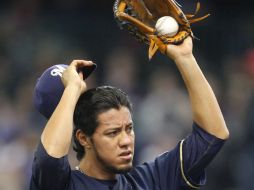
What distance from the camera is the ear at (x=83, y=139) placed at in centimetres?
393

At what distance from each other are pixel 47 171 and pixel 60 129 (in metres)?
0.19

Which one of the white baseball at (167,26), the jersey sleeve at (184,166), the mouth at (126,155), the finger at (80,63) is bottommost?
the jersey sleeve at (184,166)

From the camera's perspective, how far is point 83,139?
→ 394cm

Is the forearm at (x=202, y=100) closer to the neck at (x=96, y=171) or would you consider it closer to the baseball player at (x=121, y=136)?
the baseball player at (x=121, y=136)

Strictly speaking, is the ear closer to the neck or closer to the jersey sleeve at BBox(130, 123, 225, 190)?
the neck

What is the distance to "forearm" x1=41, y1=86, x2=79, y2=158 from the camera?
3.63m

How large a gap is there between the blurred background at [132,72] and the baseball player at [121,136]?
11.8 ft

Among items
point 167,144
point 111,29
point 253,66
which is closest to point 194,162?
point 167,144

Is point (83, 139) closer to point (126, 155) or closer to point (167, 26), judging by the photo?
point (126, 155)

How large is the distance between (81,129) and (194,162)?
552 millimetres

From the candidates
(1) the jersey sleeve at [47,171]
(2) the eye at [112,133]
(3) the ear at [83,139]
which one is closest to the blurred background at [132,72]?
(3) the ear at [83,139]

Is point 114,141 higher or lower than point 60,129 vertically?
lower

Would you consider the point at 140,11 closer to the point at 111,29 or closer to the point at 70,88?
the point at 70,88

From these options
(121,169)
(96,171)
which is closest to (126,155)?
(121,169)
